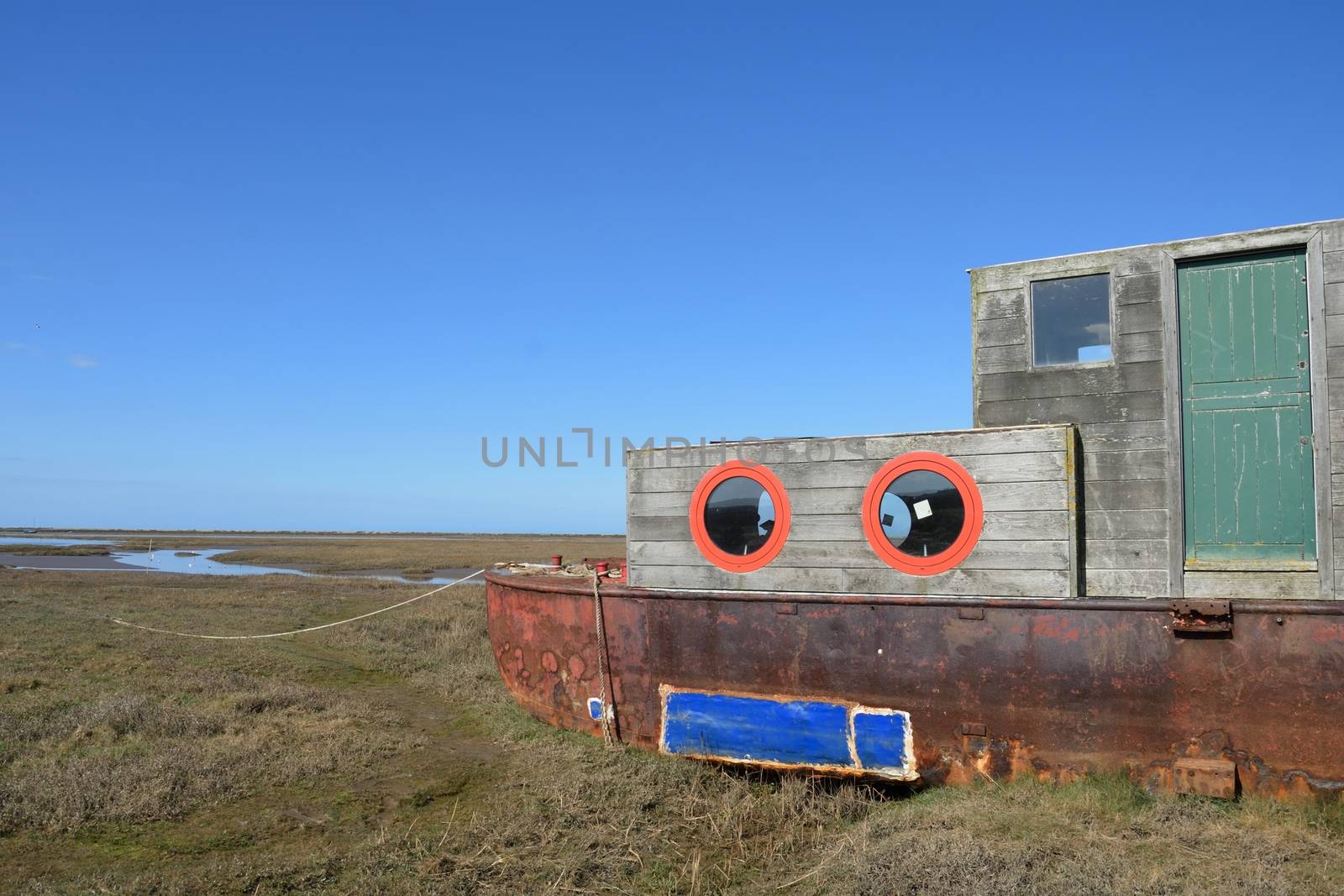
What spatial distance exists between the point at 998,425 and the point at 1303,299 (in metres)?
2.04

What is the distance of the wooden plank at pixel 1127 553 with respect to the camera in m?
5.96

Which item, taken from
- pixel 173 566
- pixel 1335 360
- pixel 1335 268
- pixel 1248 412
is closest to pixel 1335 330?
pixel 1335 360

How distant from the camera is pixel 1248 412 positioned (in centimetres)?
590

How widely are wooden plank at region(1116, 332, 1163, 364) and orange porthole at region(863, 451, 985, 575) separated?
1.35 meters

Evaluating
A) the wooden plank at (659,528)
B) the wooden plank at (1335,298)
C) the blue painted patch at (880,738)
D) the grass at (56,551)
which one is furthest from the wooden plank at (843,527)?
the grass at (56,551)

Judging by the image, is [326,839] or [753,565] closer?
[326,839]

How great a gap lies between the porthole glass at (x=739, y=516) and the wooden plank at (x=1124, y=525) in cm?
227

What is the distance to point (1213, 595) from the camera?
586 centimetres

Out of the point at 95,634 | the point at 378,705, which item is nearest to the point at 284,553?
the point at 95,634

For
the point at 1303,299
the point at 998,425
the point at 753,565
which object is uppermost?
the point at 1303,299

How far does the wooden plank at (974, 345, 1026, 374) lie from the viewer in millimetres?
6617

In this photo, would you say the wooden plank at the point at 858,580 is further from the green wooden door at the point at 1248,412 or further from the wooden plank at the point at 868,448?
the green wooden door at the point at 1248,412

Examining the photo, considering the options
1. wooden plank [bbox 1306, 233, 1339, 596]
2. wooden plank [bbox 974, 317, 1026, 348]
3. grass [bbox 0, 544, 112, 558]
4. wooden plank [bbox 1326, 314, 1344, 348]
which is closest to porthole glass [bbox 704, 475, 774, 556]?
wooden plank [bbox 974, 317, 1026, 348]

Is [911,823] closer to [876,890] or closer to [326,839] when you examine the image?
[876,890]
